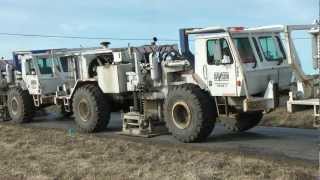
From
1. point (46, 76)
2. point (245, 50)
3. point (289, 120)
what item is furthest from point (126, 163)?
point (46, 76)

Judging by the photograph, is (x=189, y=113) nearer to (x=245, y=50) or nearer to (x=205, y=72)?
(x=205, y=72)

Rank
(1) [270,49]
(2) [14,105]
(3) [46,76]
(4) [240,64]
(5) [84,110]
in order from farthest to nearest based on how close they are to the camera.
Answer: (2) [14,105] < (3) [46,76] < (5) [84,110] < (1) [270,49] < (4) [240,64]

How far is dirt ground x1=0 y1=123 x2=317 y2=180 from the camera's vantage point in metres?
10.0

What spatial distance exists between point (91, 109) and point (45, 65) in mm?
4465

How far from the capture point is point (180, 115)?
1401cm

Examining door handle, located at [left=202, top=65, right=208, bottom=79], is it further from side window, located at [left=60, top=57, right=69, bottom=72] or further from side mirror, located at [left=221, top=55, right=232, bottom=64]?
side window, located at [left=60, top=57, right=69, bottom=72]

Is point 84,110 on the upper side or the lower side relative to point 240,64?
lower

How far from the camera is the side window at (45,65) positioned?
20250 mm

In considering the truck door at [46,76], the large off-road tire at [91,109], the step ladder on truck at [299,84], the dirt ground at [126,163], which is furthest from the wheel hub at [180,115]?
the truck door at [46,76]

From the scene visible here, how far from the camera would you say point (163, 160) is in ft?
37.7

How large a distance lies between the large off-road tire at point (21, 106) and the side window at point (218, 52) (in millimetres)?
8375

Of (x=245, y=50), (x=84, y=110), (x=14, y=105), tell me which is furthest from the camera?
(x=14, y=105)

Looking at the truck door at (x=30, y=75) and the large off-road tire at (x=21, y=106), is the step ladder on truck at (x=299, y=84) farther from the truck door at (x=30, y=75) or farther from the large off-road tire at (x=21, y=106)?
the large off-road tire at (x=21, y=106)

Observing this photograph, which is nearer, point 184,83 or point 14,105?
point 184,83
